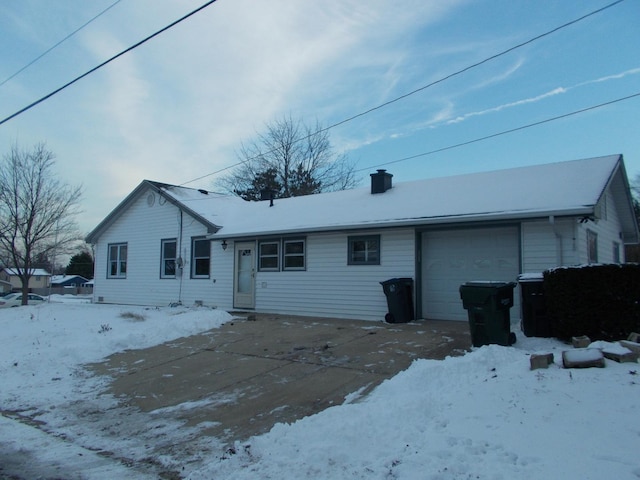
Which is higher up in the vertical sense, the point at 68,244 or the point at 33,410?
the point at 68,244

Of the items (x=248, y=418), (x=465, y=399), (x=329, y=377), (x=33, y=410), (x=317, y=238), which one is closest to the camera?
(x=465, y=399)

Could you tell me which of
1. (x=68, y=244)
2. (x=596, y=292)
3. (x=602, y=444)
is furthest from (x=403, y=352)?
(x=68, y=244)

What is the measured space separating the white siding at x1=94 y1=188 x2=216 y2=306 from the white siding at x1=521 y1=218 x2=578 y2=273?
1048cm

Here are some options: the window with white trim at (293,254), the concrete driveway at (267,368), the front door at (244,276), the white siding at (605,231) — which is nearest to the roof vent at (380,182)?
the window with white trim at (293,254)

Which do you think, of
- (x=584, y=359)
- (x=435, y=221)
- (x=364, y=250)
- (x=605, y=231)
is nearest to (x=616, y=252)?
(x=605, y=231)

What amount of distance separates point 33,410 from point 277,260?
360 inches

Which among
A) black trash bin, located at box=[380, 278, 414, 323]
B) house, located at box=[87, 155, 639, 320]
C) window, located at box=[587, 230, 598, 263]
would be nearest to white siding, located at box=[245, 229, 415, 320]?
house, located at box=[87, 155, 639, 320]

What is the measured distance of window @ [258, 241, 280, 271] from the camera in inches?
609

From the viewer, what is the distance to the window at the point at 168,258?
1873cm

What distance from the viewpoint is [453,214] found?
1160 centimetres

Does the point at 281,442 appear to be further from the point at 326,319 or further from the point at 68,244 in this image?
the point at 68,244

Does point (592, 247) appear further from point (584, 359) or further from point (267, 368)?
point (267, 368)

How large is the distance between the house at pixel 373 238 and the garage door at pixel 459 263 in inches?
1.0

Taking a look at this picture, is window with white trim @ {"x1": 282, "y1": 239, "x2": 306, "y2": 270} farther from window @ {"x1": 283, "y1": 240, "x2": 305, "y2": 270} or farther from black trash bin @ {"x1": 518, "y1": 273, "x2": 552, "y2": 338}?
black trash bin @ {"x1": 518, "y1": 273, "x2": 552, "y2": 338}
